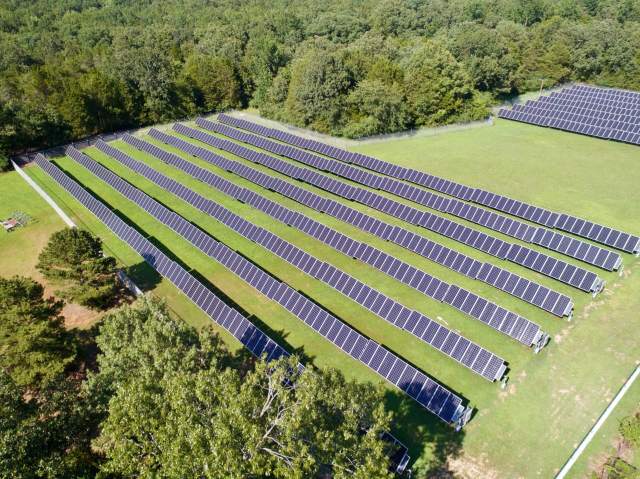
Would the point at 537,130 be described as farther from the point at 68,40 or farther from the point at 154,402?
the point at 68,40

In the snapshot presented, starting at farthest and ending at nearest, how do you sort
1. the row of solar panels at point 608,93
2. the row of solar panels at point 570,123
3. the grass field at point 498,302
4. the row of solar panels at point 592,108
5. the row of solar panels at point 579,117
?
the row of solar panels at point 608,93
the row of solar panels at point 592,108
the row of solar panels at point 579,117
the row of solar panels at point 570,123
the grass field at point 498,302

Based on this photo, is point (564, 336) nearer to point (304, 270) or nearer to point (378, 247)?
point (378, 247)

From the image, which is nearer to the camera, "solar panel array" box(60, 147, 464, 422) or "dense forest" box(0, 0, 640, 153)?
"solar panel array" box(60, 147, 464, 422)

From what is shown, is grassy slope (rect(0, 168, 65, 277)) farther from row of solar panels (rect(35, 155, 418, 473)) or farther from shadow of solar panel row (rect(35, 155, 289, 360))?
row of solar panels (rect(35, 155, 418, 473))

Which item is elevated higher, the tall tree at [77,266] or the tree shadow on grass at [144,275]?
the tall tree at [77,266]

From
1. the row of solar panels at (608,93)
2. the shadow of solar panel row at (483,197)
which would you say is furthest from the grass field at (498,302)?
the row of solar panels at (608,93)

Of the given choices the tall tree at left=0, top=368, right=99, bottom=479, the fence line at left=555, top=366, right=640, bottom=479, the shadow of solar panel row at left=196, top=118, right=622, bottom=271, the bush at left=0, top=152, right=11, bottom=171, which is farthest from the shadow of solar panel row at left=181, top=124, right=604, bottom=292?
the bush at left=0, top=152, right=11, bottom=171

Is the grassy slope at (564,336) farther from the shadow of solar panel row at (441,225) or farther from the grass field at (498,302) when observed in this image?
the shadow of solar panel row at (441,225)
